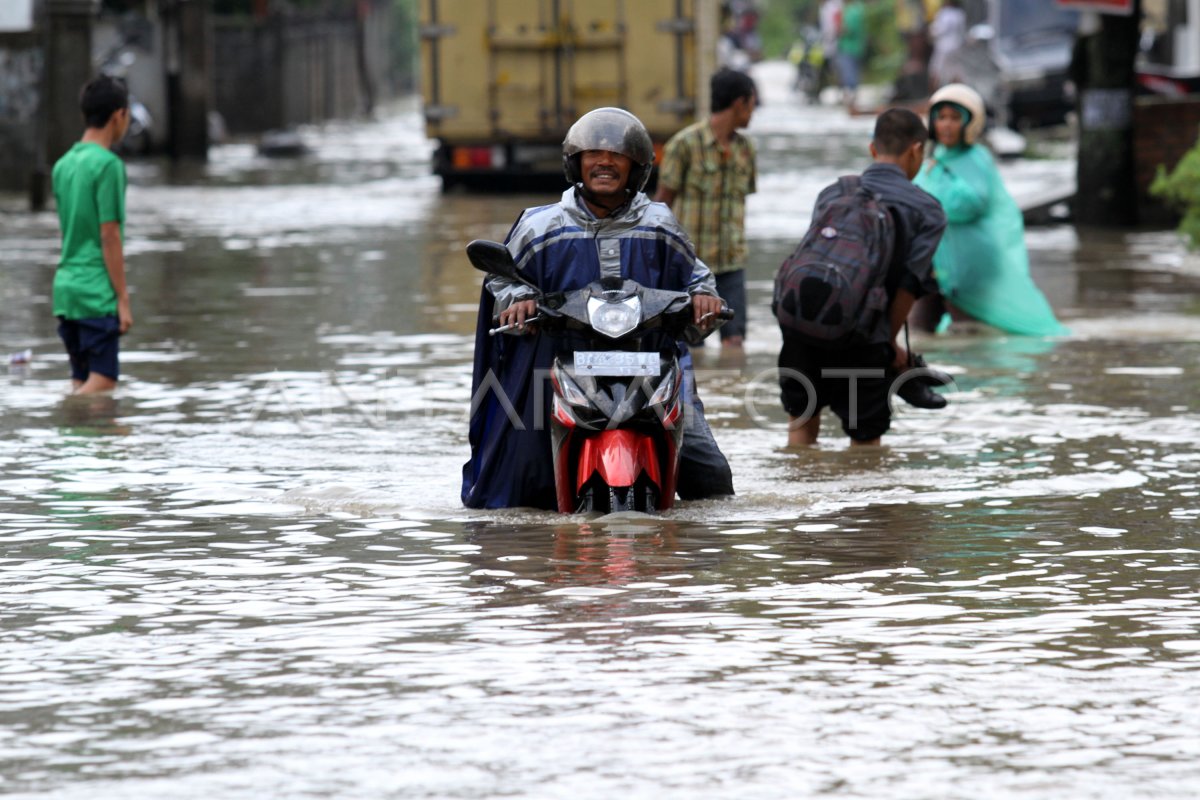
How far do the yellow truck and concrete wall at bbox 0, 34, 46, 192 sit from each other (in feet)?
13.4

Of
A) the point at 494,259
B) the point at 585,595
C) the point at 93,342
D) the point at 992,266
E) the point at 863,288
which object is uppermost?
the point at 494,259

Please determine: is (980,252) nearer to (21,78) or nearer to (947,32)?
(21,78)

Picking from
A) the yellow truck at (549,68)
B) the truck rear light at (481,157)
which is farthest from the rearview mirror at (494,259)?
the truck rear light at (481,157)

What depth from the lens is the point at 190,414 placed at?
11.4m

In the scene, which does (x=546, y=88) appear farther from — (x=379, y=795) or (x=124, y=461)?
(x=379, y=795)

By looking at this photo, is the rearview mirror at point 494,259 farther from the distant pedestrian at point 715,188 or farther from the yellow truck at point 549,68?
the yellow truck at point 549,68

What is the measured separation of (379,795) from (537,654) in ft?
4.39

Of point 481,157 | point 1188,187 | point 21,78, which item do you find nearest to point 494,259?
point 1188,187

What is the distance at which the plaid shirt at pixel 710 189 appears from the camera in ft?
41.5

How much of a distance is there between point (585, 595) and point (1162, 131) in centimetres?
1479

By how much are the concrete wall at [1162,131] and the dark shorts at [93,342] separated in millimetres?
11542

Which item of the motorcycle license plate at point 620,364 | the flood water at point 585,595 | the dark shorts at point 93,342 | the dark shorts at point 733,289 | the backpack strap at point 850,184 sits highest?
the backpack strap at point 850,184

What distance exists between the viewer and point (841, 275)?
973cm

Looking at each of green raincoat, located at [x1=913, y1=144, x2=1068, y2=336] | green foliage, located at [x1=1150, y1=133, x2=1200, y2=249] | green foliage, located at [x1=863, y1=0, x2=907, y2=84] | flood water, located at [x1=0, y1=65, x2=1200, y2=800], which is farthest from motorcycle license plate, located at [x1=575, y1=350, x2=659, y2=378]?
green foliage, located at [x1=863, y1=0, x2=907, y2=84]
